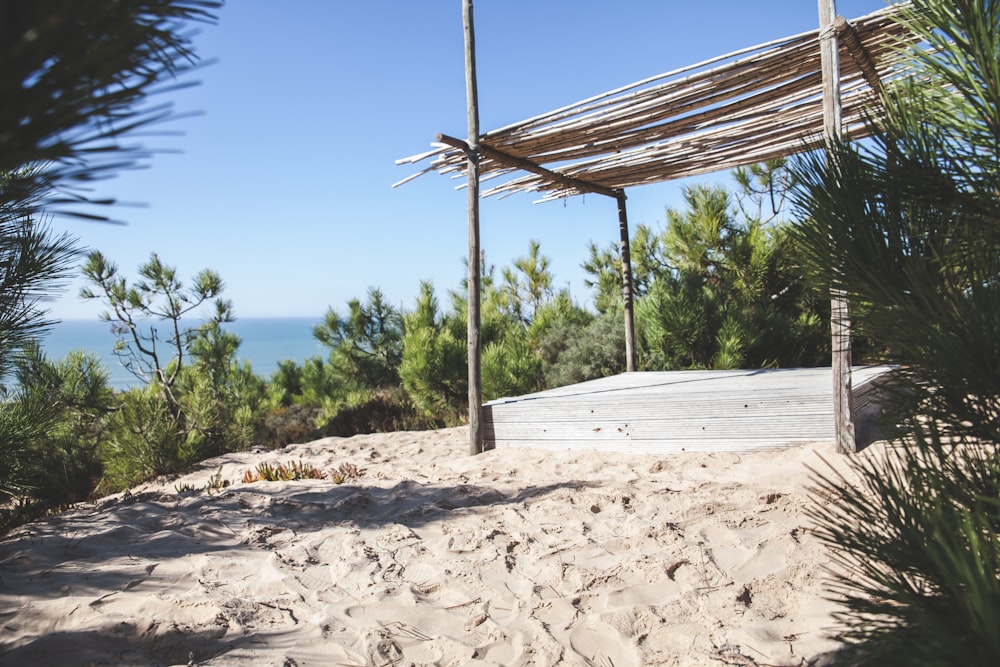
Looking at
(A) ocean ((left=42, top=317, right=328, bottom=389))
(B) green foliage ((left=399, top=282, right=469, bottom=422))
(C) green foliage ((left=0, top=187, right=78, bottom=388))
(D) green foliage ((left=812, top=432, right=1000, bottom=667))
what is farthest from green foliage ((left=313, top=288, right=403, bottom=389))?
(D) green foliage ((left=812, top=432, right=1000, bottom=667))

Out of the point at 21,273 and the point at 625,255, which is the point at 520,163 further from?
the point at 21,273

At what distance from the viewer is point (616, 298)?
35.1ft

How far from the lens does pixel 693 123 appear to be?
17.0ft

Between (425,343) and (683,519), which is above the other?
(425,343)

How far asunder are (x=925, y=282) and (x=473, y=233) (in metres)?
4.87

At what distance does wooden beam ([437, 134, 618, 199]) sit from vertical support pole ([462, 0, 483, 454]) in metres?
0.10

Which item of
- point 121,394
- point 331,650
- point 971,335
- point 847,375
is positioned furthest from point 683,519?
point 121,394

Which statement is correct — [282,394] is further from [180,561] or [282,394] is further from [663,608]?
[663,608]

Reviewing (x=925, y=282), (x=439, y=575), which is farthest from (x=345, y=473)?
(x=925, y=282)

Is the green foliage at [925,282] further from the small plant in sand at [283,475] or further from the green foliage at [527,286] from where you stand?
the green foliage at [527,286]

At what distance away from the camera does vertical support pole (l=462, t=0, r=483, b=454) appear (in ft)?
18.7

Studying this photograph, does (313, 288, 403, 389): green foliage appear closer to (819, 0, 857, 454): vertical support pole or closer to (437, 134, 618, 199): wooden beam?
(437, 134, 618, 199): wooden beam

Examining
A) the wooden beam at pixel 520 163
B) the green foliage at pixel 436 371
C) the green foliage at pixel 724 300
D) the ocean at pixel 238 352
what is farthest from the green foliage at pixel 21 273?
the green foliage at pixel 724 300

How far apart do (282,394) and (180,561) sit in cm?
924
